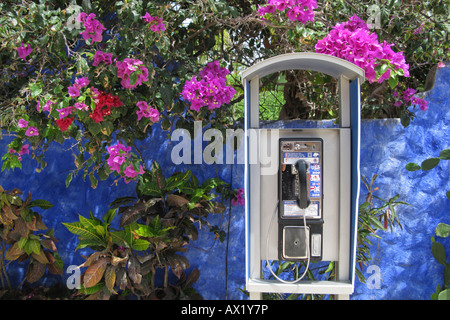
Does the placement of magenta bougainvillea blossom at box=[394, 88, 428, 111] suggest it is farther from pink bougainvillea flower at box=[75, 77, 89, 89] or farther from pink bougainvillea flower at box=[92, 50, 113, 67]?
pink bougainvillea flower at box=[75, 77, 89, 89]

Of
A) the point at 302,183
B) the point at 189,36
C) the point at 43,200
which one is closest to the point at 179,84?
the point at 189,36

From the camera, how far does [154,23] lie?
2.40 meters

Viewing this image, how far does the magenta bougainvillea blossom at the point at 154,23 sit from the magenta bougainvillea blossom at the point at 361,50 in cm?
87

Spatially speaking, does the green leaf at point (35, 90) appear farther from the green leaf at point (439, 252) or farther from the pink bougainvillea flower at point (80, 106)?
the green leaf at point (439, 252)

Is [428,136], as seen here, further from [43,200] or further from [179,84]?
[43,200]

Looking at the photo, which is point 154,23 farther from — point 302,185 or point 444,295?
point 444,295

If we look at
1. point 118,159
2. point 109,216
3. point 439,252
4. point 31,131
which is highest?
point 31,131

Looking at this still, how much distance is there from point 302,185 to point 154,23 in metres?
1.17

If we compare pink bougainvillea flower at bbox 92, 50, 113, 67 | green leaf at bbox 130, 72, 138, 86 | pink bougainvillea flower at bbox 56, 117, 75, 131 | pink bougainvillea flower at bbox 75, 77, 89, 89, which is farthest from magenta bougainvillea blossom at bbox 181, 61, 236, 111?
pink bougainvillea flower at bbox 56, 117, 75, 131

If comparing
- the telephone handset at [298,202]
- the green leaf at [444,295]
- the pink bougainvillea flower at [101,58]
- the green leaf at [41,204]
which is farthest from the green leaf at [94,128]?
the green leaf at [444,295]

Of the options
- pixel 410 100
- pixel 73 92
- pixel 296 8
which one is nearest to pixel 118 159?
pixel 73 92

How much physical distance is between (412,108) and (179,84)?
1.82 metres

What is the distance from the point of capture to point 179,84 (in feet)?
9.05

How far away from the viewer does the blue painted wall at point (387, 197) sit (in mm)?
3365
